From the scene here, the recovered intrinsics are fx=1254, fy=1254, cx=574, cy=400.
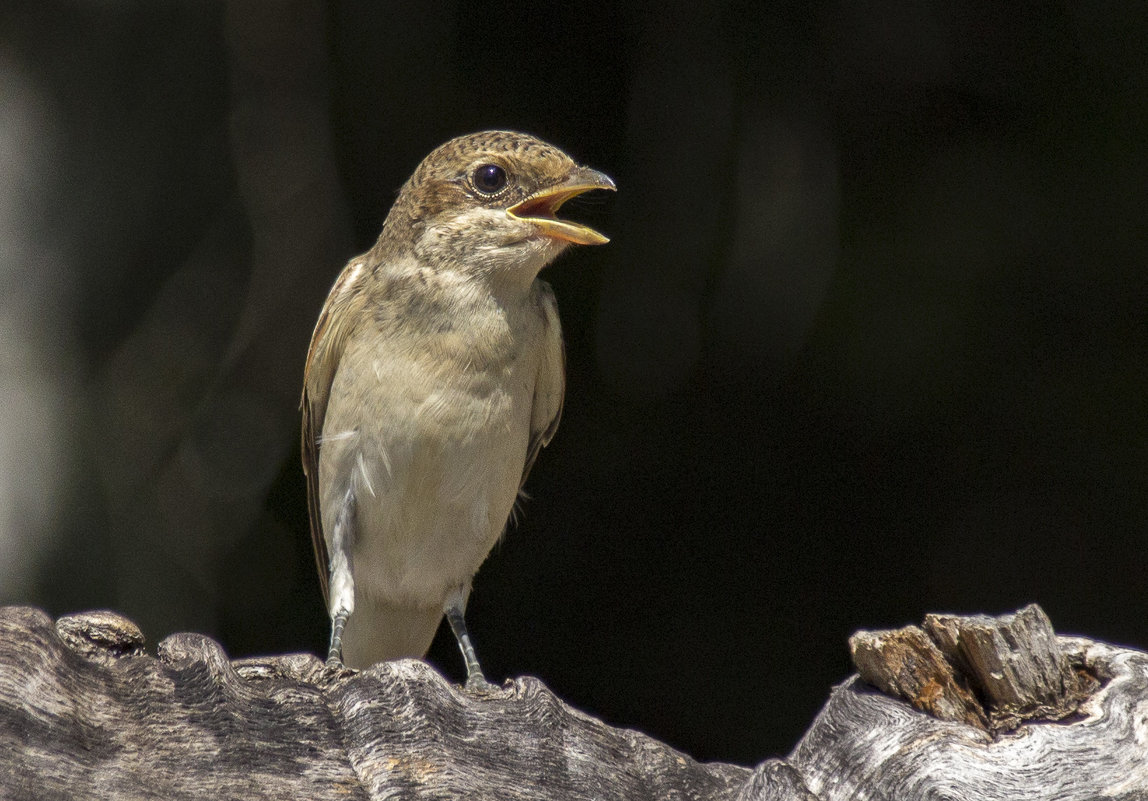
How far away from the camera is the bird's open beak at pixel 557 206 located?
11.9 ft

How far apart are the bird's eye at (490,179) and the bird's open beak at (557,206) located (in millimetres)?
87

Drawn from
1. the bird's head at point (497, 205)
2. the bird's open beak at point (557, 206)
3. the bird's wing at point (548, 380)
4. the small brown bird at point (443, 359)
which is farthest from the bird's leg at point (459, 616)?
the bird's open beak at point (557, 206)

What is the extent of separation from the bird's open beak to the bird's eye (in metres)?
0.09

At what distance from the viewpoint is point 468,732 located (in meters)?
2.39

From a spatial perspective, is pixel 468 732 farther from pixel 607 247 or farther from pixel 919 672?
pixel 607 247

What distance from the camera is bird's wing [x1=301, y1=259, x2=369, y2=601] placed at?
4.05 meters

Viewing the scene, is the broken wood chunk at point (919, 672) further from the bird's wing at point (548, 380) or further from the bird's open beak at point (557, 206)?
the bird's wing at point (548, 380)

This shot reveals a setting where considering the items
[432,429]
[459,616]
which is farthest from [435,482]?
[459,616]

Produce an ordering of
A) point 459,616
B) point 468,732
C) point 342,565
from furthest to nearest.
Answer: point 459,616
point 342,565
point 468,732

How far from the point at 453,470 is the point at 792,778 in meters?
1.83

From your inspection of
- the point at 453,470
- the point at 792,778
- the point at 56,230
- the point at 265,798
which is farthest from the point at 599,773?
the point at 56,230

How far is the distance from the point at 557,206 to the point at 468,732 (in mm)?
1962

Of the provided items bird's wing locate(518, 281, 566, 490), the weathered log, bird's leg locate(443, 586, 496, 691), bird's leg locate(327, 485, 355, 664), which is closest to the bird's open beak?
bird's wing locate(518, 281, 566, 490)

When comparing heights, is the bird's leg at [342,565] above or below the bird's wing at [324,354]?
below
